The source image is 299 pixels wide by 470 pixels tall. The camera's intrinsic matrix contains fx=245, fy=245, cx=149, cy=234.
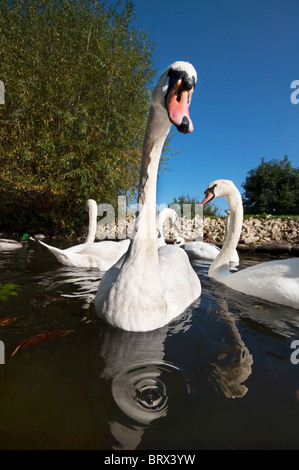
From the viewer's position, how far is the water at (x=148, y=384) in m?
0.97

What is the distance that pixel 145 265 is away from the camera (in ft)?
6.39

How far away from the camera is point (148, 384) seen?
1.26 metres

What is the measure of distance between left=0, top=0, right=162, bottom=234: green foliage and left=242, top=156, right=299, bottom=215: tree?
29531mm

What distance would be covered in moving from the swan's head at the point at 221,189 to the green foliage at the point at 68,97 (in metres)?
8.72

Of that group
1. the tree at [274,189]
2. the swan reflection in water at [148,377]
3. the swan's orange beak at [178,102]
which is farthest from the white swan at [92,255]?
the tree at [274,189]

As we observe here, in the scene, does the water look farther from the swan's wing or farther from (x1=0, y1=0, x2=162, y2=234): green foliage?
(x1=0, y1=0, x2=162, y2=234): green foliage

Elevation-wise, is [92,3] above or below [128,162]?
above

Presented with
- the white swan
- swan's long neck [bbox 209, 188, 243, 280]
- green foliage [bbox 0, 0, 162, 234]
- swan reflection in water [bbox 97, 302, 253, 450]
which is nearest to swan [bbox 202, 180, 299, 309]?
swan's long neck [bbox 209, 188, 243, 280]

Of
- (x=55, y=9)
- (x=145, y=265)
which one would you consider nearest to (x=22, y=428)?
(x=145, y=265)

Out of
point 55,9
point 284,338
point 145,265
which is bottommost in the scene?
point 284,338

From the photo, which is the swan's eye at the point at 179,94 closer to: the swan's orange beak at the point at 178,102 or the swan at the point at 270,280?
the swan's orange beak at the point at 178,102

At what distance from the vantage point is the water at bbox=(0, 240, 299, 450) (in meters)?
0.97
